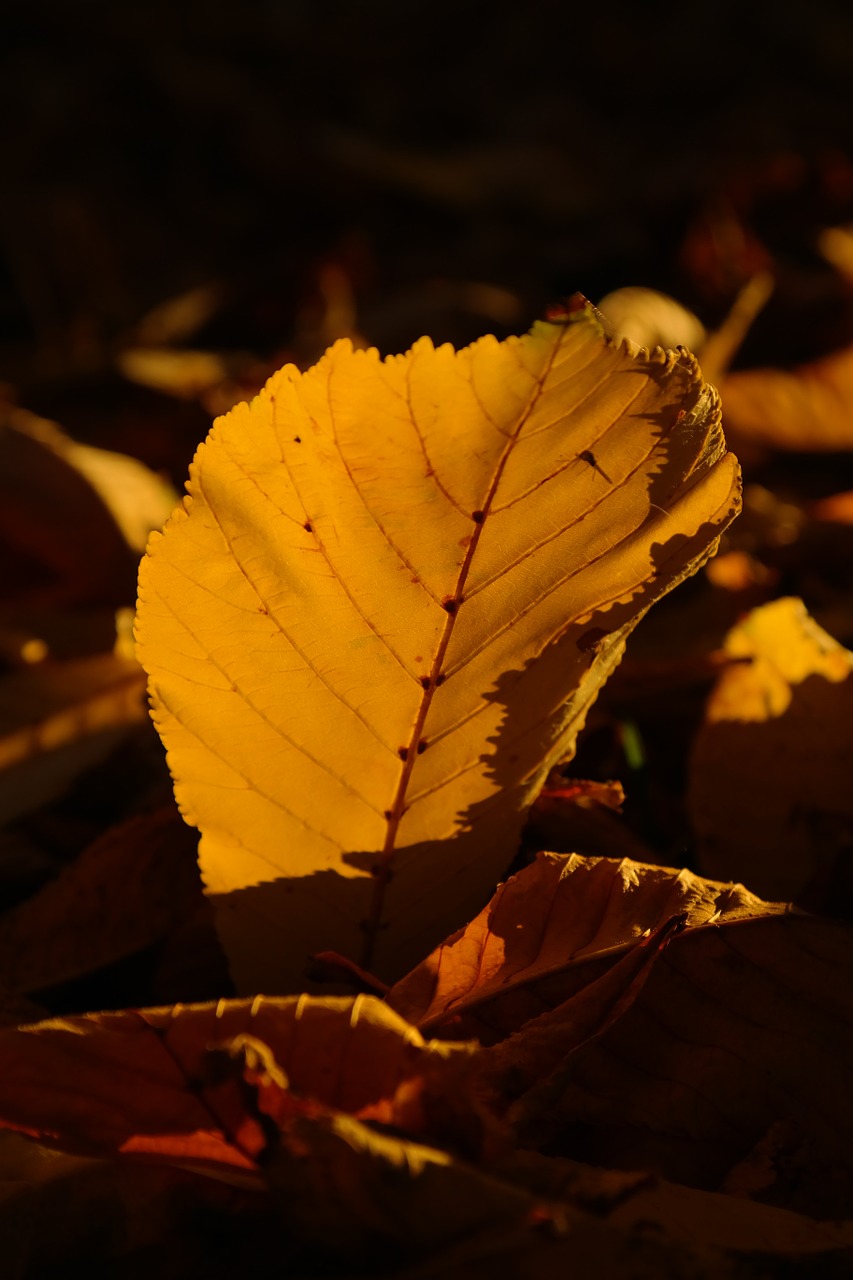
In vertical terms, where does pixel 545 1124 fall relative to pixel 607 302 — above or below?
below

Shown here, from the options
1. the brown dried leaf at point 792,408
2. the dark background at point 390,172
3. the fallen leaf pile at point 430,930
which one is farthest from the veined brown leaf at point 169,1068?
the brown dried leaf at point 792,408

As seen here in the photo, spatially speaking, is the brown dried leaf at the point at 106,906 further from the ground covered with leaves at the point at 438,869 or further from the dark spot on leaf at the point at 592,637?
the dark spot on leaf at the point at 592,637

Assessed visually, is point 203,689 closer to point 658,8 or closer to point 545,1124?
point 545,1124

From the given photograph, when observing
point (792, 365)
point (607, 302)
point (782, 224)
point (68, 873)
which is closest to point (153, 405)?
point (607, 302)

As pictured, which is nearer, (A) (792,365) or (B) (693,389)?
(B) (693,389)

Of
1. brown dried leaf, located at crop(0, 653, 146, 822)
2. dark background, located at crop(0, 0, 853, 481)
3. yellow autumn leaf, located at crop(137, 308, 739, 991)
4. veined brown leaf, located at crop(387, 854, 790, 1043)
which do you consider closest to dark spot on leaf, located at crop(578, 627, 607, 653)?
yellow autumn leaf, located at crop(137, 308, 739, 991)

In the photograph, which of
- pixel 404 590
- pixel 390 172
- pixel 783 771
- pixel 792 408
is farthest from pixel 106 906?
pixel 390 172

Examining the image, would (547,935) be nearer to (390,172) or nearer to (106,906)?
(106,906)
